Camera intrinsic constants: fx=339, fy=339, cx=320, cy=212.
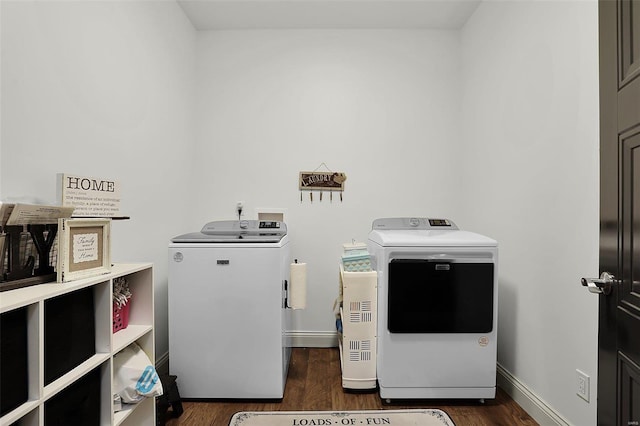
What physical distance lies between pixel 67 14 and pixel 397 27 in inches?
89.0

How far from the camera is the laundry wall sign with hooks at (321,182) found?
9.09 feet

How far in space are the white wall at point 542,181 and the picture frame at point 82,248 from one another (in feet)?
6.63

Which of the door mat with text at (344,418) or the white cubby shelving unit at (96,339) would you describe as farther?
the door mat with text at (344,418)

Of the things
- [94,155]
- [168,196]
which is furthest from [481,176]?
[94,155]

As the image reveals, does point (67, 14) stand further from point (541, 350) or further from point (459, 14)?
point (541, 350)

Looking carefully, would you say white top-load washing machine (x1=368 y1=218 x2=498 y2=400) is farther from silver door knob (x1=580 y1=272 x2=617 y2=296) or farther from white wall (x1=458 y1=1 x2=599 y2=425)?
silver door knob (x1=580 y1=272 x2=617 y2=296)

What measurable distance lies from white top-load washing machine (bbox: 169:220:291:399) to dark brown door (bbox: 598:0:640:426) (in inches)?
56.7

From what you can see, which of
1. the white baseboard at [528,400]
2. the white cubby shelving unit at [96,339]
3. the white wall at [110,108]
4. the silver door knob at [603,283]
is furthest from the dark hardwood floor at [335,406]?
the silver door knob at [603,283]

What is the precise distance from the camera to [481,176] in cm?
246

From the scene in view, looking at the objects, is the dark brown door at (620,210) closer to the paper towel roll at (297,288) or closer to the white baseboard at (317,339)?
the paper towel roll at (297,288)

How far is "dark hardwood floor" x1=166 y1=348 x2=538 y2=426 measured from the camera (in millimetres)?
1815

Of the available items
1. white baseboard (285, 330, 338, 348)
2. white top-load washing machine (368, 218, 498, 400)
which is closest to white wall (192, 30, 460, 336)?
white baseboard (285, 330, 338, 348)

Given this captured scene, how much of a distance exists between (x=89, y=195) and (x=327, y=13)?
211 cm

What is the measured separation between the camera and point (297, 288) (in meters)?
2.17
